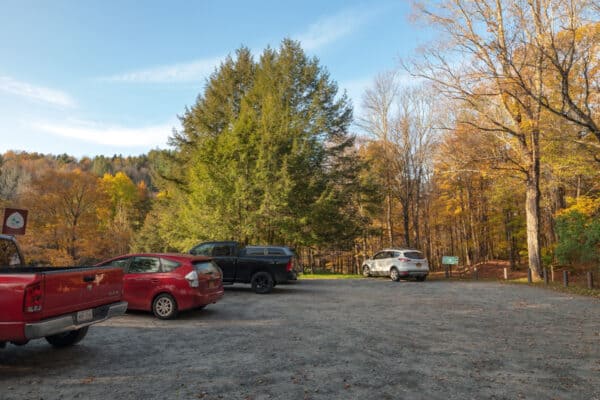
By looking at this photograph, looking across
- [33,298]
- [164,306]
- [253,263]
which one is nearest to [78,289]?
[33,298]

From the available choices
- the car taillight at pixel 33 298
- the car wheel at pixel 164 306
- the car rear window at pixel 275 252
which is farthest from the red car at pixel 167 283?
the car rear window at pixel 275 252

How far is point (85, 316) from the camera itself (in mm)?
5508

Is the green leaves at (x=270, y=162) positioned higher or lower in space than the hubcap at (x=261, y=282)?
higher

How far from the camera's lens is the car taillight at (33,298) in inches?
184

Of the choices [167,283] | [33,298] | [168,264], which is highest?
[168,264]

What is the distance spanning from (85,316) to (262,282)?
8.30 m

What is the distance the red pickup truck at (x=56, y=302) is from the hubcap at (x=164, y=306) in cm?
225

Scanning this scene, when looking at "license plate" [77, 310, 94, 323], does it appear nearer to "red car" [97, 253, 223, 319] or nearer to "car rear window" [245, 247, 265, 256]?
"red car" [97, 253, 223, 319]

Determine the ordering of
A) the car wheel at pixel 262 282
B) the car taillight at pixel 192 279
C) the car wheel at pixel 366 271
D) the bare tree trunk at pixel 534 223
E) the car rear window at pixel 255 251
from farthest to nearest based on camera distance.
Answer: the car wheel at pixel 366 271 < the bare tree trunk at pixel 534 223 < the car rear window at pixel 255 251 < the car wheel at pixel 262 282 < the car taillight at pixel 192 279

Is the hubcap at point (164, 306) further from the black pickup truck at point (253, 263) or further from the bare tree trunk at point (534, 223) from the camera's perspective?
the bare tree trunk at point (534, 223)

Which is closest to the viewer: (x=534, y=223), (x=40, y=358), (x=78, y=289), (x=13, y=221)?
(x=78, y=289)

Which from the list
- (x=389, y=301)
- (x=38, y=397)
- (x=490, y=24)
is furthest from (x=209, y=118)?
(x=38, y=397)

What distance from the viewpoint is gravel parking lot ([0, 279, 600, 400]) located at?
14.3 ft

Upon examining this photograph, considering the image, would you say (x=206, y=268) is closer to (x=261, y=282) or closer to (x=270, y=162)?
(x=261, y=282)
